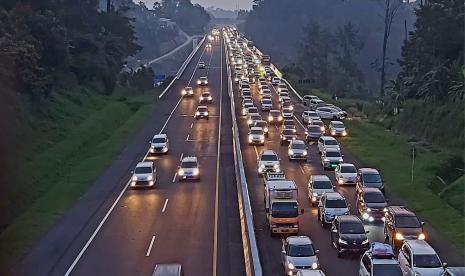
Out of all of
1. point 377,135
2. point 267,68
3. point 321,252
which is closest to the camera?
point 321,252

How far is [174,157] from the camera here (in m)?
57.8

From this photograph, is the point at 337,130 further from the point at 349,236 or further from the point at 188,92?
the point at 349,236

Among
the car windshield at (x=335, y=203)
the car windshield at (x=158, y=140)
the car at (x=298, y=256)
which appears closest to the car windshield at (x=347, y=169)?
the car windshield at (x=335, y=203)

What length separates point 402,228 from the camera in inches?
1244

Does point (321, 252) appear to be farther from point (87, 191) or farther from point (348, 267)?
point (87, 191)

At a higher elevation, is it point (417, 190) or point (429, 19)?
point (429, 19)

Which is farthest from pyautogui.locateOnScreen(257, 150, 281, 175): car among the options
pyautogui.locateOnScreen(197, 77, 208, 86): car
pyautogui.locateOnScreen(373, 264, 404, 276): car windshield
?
pyautogui.locateOnScreen(197, 77, 208, 86): car

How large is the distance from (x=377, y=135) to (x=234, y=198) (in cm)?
2891

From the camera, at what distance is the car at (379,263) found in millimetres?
25203

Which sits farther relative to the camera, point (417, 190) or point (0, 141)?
point (0, 141)

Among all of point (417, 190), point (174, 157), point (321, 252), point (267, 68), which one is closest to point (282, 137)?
point (174, 157)

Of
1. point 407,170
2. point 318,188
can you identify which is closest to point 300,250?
point 318,188

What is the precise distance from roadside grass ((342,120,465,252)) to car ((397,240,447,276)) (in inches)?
243

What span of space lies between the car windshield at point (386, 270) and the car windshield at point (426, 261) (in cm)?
145
